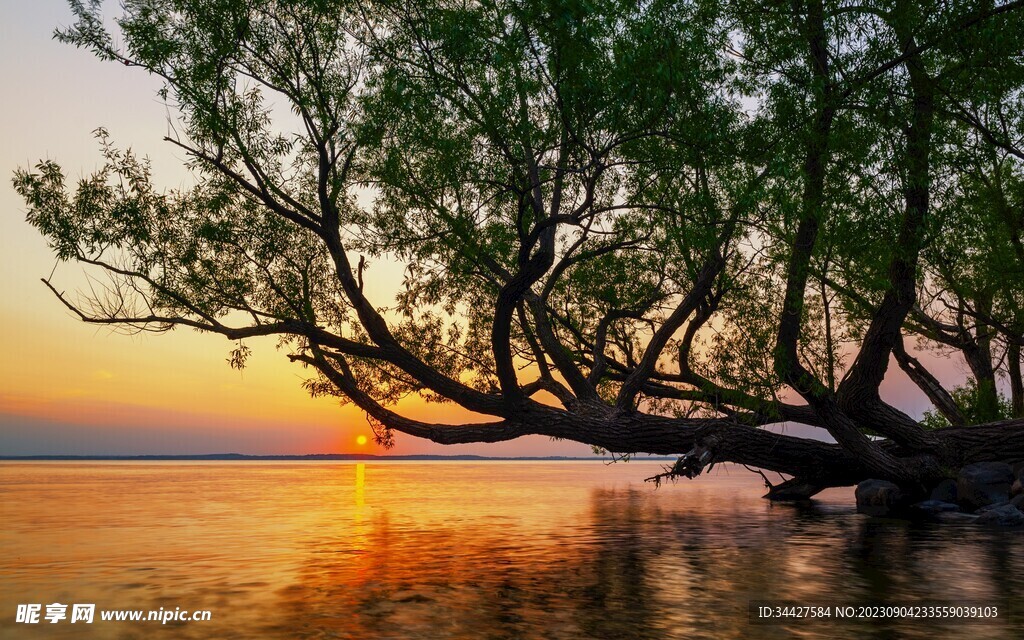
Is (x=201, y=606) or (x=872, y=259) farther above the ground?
(x=872, y=259)

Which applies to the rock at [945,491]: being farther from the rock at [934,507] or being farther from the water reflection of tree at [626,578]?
the water reflection of tree at [626,578]

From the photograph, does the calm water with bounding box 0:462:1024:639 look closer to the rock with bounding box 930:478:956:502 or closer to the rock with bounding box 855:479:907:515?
the rock with bounding box 855:479:907:515

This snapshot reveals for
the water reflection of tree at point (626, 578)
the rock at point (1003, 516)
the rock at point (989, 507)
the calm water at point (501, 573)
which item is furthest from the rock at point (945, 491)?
the water reflection of tree at point (626, 578)

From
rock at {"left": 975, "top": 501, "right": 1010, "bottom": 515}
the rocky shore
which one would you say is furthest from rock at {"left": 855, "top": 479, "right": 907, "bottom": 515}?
rock at {"left": 975, "top": 501, "right": 1010, "bottom": 515}

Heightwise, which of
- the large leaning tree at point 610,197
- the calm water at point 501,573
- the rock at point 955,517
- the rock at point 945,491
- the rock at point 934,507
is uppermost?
the large leaning tree at point 610,197

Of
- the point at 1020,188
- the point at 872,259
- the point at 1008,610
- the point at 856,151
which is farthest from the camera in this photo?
the point at 1020,188

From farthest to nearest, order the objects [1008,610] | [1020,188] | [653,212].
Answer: [1020,188] → [653,212] → [1008,610]

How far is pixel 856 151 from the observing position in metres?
17.9

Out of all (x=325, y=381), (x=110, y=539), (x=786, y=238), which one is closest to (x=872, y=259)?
(x=786, y=238)

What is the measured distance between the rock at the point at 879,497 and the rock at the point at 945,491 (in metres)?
0.96

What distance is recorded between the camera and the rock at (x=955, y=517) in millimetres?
25044

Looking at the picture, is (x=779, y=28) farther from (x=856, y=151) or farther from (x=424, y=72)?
(x=424, y=72)

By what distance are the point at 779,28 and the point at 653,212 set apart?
5.49 m

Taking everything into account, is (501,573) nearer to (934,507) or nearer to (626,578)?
(626,578)
